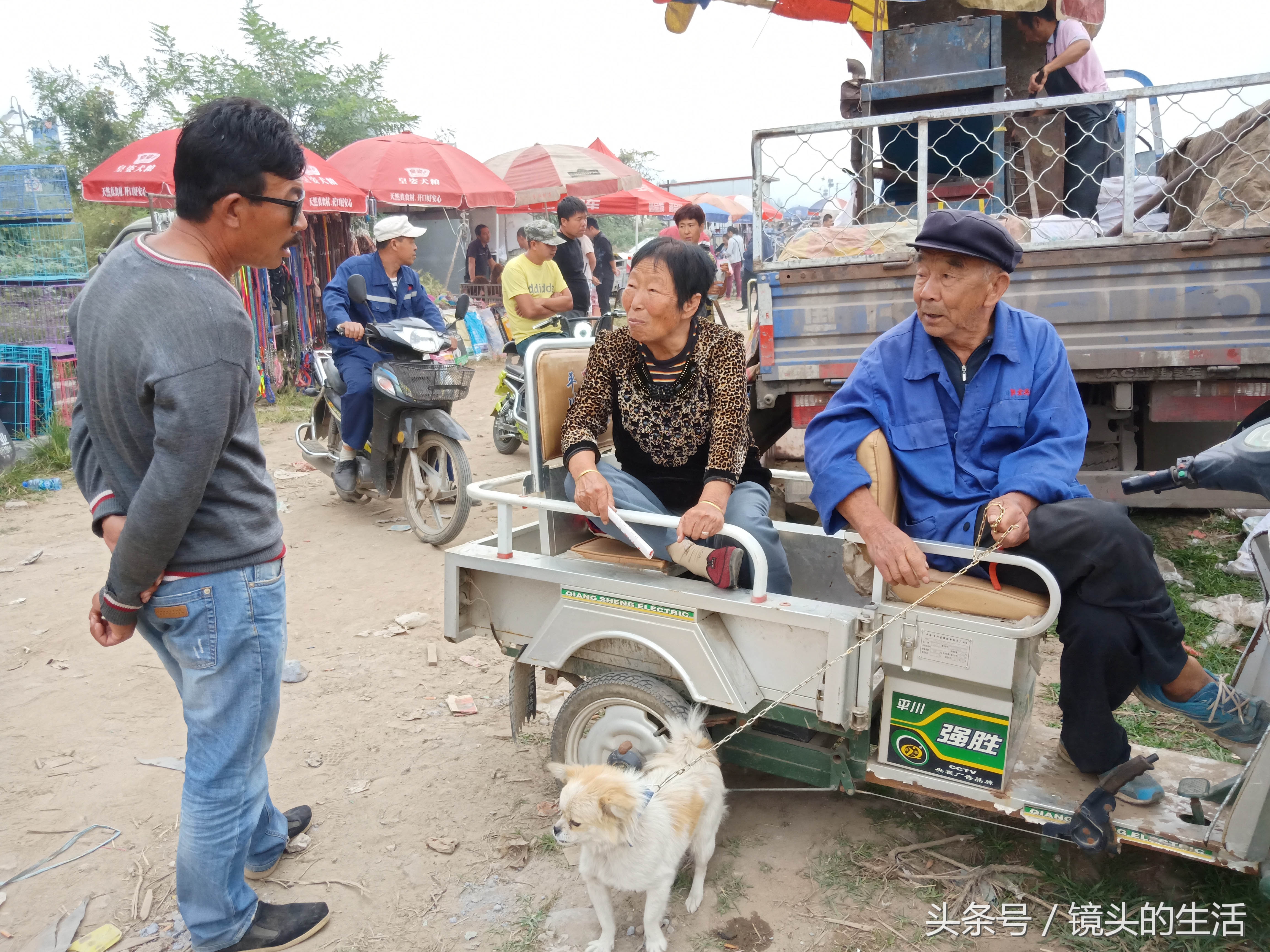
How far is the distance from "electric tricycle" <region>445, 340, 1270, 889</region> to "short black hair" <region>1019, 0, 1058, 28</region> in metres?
4.89

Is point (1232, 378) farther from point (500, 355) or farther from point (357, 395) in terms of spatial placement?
Answer: point (500, 355)

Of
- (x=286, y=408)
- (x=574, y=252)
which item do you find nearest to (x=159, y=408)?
(x=574, y=252)

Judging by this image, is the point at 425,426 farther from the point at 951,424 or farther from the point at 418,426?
the point at 951,424

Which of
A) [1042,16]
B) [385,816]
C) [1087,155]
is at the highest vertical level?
[1042,16]

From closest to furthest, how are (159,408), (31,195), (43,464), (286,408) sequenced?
(159,408) < (43,464) < (31,195) < (286,408)

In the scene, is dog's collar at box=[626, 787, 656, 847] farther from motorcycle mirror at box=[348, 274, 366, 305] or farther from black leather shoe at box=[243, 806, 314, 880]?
motorcycle mirror at box=[348, 274, 366, 305]

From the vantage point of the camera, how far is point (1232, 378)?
4102mm

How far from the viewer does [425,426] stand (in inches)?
233

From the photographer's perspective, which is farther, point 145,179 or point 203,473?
point 145,179

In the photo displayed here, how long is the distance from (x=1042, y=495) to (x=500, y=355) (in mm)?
13841

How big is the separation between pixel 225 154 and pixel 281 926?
2.06 metres

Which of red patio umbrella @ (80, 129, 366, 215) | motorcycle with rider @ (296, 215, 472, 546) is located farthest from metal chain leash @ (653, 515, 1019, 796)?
red patio umbrella @ (80, 129, 366, 215)

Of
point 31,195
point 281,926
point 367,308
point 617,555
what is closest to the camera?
point 281,926

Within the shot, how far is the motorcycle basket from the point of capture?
575 cm
